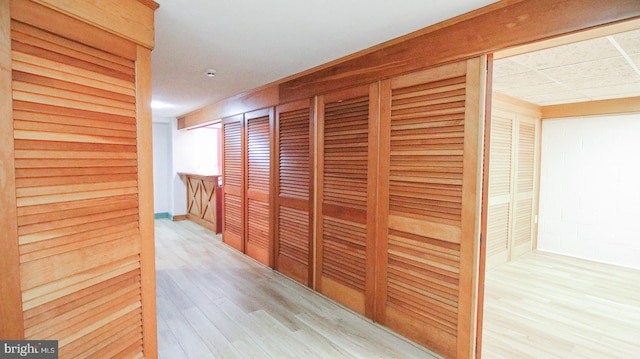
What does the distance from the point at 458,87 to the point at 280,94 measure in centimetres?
199

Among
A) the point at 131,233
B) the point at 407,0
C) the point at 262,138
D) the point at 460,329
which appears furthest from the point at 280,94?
the point at 460,329

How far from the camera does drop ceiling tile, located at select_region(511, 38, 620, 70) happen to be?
2097 millimetres

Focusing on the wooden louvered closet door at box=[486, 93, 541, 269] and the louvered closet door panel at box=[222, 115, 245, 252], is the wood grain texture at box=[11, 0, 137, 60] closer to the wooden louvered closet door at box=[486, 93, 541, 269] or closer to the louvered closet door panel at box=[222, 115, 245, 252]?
the louvered closet door panel at box=[222, 115, 245, 252]

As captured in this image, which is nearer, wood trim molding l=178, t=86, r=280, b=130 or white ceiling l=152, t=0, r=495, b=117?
white ceiling l=152, t=0, r=495, b=117

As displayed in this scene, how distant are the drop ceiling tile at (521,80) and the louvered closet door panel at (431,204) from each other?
138 cm

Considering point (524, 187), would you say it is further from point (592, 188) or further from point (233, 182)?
point (233, 182)

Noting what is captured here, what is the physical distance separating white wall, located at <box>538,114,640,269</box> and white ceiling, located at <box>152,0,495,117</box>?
3674 mm

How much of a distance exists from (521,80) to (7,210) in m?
3.79

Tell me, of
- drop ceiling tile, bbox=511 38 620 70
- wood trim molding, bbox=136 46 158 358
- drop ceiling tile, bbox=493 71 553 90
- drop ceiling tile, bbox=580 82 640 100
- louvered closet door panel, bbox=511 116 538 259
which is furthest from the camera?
louvered closet door panel, bbox=511 116 538 259

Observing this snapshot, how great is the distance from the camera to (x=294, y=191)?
3283mm

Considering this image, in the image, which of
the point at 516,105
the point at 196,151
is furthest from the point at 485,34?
the point at 196,151

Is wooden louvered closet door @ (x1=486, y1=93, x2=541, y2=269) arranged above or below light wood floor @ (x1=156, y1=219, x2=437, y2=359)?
above

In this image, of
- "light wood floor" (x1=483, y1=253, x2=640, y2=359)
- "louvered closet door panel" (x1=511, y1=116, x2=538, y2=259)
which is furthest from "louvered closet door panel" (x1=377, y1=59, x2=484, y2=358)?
"louvered closet door panel" (x1=511, y1=116, x2=538, y2=259)

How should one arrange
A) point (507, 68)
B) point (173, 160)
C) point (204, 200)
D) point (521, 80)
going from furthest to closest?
1. point (173, 160)
2. point (204, 200)
3. point (521, 80)
4. point (507, 68)
